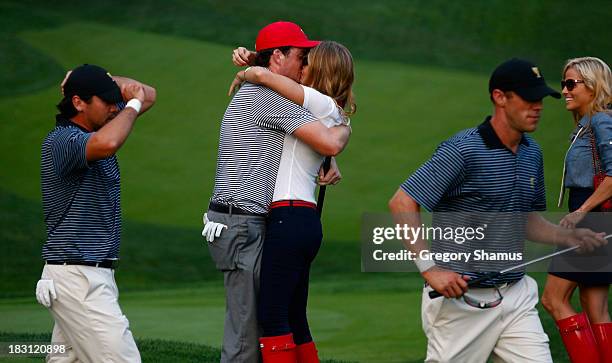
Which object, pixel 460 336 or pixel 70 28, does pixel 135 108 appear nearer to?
pixel 460 336

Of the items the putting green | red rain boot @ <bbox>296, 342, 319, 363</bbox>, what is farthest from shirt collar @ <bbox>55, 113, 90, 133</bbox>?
the putting green

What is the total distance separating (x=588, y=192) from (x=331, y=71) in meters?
2.04

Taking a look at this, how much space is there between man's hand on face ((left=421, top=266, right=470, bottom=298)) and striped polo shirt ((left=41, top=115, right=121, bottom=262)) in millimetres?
1531

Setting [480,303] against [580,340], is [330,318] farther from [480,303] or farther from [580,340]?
[480,303]

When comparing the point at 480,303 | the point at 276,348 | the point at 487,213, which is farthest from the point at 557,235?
the point at 276,348

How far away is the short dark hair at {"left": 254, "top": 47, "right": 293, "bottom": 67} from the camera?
5734 mm

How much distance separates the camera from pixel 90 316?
17.9 ft

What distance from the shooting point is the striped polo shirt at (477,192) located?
17.3 ft

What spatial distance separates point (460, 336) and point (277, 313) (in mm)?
819

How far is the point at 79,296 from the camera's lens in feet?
17.9

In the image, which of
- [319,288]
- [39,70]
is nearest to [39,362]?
[319,288]

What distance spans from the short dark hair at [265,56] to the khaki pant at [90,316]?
1242 mm

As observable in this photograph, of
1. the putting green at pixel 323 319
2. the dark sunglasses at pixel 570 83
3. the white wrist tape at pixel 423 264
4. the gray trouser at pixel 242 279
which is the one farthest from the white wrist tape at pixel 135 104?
the putting green at pixel 323 319

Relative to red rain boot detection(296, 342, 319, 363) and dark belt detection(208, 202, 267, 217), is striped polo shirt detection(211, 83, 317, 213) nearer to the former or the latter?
dark belt detection(208, 202, 267, 217)
